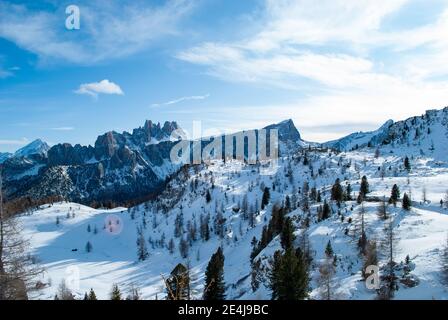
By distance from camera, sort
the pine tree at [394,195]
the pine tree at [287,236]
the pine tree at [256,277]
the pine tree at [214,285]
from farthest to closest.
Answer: the pine tree at [394,195] < the pine tree at [287,236] < the pine tree at [256,277] < the pine tree at [214,285]

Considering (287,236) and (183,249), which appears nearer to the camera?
(287,236)

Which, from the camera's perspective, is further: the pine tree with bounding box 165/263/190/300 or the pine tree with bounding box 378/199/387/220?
the pine tree with bounding box 378/199/387/220

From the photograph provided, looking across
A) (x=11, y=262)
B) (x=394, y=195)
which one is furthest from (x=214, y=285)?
(x=394, y=195)

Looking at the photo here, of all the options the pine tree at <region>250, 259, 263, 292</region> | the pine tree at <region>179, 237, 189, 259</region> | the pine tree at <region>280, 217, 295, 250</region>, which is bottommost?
the pine tree at <region>179, 237, 189, 259</region>

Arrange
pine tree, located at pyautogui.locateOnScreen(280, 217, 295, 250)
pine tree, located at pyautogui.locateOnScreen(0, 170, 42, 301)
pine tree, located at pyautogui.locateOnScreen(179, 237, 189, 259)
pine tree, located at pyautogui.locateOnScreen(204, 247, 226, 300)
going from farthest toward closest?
pine tree, located at pyautogui.locateOnScreen(179, 237, 189, 259) → pine tree, located at pyautogui.locateOnScreen(280, 217, 295, 250) → pine tree, located at pyautogui.locateOnScreen(204, 247, 226, 300) → pine tree, located at pyautogui.locateOnScreen(0, 170, 42, 301)

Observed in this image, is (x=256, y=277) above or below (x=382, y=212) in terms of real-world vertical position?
below

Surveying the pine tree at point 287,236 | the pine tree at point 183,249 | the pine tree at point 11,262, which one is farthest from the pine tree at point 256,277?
the pine tree at point 183,249

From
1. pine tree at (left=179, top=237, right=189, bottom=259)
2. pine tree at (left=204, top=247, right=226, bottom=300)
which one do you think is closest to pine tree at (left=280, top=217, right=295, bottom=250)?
pine tree at (left=204, top=247, right=226, bottom=300)

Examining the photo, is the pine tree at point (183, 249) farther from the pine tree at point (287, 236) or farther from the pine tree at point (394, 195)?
the pine tree at point (287, 236)

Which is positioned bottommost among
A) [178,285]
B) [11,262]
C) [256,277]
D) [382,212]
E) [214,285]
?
[256,277]

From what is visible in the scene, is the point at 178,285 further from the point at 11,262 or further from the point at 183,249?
the point at 183,249

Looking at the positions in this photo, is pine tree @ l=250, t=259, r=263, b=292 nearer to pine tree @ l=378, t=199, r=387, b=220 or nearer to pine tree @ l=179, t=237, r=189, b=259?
pine tree @ l=378, t=199, r=387, b=220
